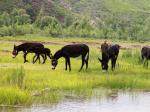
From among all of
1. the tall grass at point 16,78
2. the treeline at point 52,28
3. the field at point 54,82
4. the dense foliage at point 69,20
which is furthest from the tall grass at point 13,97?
the dense foliage at point 69,20

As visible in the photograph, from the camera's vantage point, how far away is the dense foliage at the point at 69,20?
9415 centimetres

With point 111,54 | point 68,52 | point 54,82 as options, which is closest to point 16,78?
point 54,82

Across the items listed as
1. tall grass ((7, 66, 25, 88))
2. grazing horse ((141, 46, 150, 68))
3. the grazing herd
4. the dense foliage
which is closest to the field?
tall grass ((7, 66, 25, 88))

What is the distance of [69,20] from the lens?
113m

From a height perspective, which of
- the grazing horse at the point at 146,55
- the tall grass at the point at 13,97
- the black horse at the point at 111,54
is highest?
the tall grass at the point at 13,97

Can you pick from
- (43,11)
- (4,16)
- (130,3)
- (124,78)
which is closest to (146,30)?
(43,11)

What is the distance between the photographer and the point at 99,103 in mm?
20891

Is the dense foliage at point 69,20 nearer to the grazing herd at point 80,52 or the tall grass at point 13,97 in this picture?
the grazing herd at point 80,52

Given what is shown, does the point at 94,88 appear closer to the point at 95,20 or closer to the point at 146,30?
the point at 146,30

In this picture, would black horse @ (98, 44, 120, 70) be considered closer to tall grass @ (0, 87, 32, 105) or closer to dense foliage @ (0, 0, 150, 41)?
tall grass @ (0, 87, 32, 105)

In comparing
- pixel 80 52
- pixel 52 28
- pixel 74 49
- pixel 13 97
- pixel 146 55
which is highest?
pixel 74 49

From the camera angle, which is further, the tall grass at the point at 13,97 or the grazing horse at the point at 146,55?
the grazing horse at the point at 146,55

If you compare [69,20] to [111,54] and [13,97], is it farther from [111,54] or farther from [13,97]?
[13,97]

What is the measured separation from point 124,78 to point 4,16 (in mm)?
74520
